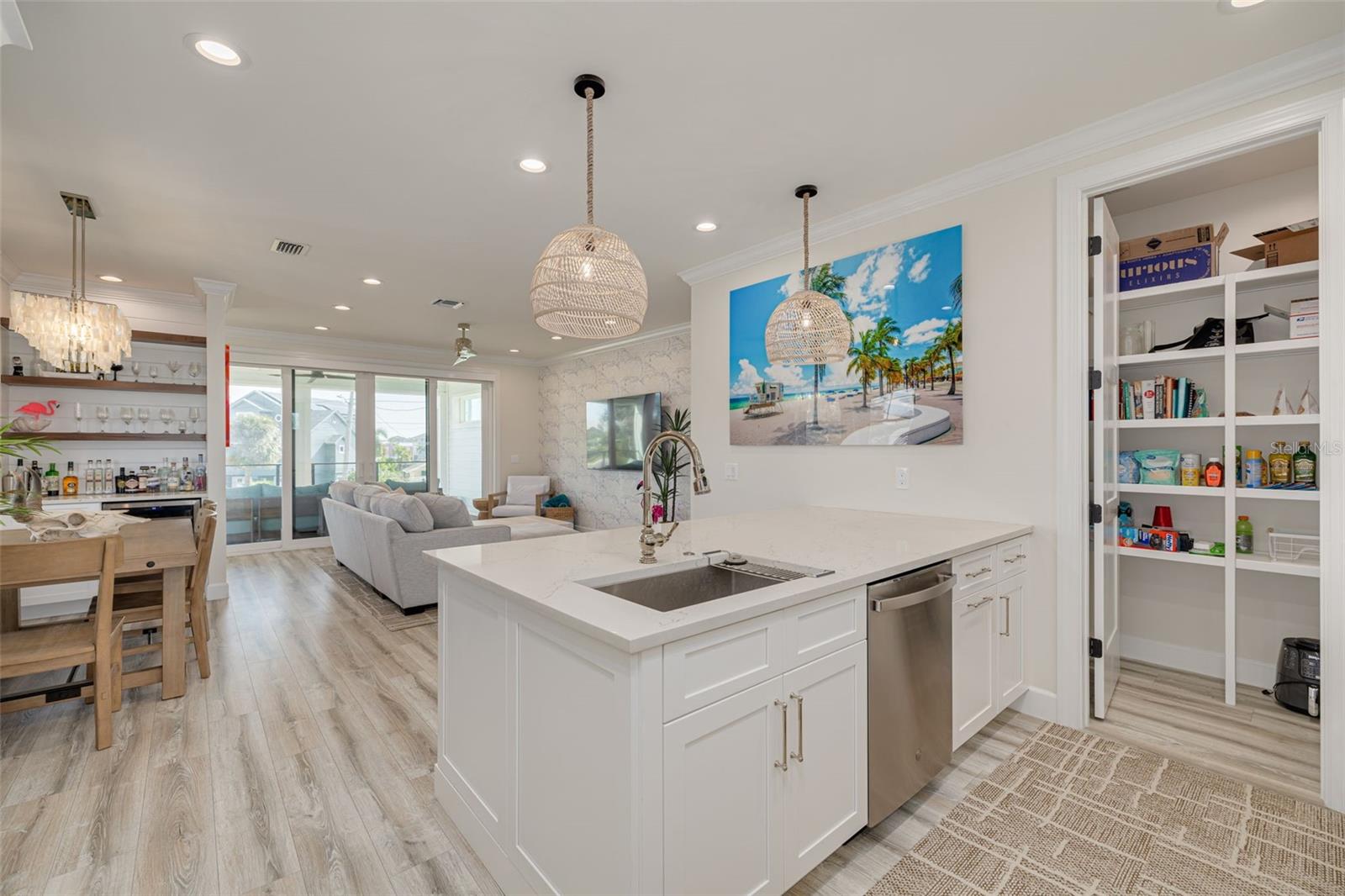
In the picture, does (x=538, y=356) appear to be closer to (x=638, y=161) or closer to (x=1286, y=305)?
(x=638, y=161)

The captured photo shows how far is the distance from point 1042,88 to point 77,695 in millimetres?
4722

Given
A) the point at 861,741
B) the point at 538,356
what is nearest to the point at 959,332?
the point at 861,741

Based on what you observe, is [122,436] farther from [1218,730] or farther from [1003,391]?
[1218,730]

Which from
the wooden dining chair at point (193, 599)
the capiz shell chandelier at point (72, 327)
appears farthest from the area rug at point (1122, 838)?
the capiz shell chandelier at point (72, 327)

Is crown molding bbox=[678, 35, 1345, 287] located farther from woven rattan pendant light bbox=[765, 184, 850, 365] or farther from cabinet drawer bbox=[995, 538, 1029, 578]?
cabinet drawer bbox=[995, 538, 1029, 578]

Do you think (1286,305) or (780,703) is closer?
(780,703)

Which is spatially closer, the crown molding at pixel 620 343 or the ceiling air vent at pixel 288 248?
the ceiling air vent at pixel 288 248

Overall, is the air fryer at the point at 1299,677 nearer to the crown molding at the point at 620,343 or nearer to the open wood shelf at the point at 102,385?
the crown molding at the point at 620,343

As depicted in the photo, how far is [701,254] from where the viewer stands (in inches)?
159

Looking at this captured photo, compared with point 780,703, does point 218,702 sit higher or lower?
lower

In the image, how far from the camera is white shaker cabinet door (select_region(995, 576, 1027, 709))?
246cm

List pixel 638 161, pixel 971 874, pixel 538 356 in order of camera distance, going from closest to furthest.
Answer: pixel 971 874, pixel 638 161, pixel 538 356

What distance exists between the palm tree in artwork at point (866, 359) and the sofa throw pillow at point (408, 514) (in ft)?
10.7

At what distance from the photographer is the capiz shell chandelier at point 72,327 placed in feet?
10.2
